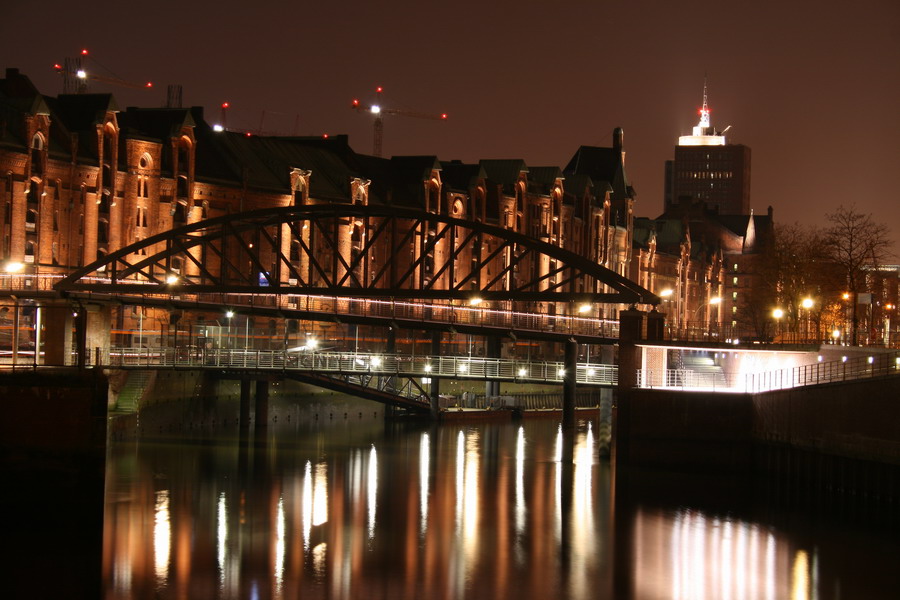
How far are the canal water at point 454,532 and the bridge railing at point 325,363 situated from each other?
536 centimetres

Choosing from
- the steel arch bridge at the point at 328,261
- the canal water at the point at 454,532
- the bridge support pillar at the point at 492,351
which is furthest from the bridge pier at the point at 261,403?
the bridge support pillar at the point at 492,351

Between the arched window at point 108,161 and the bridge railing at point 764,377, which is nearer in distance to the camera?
the bridge railing at point 764,377

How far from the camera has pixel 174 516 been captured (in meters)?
56.2

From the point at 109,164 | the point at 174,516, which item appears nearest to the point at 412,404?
the point at 109,164

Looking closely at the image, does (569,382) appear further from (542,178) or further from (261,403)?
(542,178)

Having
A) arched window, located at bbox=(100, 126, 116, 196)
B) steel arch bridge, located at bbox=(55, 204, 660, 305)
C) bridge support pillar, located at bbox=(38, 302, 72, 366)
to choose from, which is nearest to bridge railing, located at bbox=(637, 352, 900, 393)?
steel arch bridge, located at bbox=(55, 204, 660, 305)

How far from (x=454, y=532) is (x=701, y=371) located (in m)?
28.0

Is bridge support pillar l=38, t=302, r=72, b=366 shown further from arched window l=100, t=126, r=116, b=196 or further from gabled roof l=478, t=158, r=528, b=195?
gabled roof l=478, t=158, r=528, b=195

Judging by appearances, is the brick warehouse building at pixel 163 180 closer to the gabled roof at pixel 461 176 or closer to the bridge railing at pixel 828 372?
the gabled roof at pixel 461 176

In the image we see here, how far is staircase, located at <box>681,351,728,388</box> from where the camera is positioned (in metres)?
76.9

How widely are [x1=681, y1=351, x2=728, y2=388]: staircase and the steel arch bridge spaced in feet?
18.6

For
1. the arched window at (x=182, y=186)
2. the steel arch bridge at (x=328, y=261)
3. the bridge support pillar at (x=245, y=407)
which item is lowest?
the bridge support pillar at (x=245, y=407)

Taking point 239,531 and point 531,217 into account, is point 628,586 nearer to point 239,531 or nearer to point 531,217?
point 239,531

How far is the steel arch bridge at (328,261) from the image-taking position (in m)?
73.5
